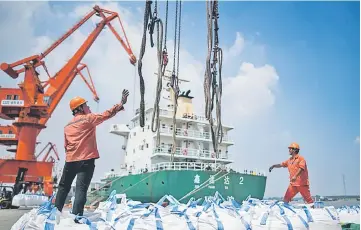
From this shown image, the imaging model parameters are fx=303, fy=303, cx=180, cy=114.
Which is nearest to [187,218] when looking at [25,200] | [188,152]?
[25,200]

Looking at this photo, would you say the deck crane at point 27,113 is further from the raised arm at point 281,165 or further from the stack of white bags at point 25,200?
the raised arm at point 281,165

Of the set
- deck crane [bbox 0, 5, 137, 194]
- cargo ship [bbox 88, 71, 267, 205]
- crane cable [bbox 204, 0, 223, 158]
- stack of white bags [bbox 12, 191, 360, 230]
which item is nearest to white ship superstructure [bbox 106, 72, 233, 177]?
cargo ship [bbox 88, 71, 267, 205]

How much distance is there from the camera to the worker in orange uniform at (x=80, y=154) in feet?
9.11

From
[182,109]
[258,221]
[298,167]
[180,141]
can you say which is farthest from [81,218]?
[182,109]

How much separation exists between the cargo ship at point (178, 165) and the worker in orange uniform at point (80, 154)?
26.2 feet

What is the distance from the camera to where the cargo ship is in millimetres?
13656

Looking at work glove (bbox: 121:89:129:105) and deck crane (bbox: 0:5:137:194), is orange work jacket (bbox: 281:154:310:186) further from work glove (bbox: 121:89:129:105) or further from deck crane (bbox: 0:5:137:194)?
deck crane (bbox: 0:5:137:194)

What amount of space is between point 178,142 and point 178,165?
13.3 ft

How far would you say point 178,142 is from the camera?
18062 millimetres

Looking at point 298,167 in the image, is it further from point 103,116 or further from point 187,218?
point 103,116

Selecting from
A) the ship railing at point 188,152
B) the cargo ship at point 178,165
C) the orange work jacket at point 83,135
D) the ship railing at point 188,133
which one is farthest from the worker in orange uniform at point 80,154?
the ship railing at point 188,133

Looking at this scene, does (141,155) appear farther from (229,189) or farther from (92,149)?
(92,149)

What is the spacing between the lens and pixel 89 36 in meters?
19.4

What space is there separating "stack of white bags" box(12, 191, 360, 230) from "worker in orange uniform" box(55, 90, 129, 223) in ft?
0.74
